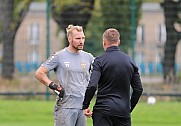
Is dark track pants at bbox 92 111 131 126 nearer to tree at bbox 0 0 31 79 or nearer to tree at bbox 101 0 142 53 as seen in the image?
tree at bbox 101 0 142 53

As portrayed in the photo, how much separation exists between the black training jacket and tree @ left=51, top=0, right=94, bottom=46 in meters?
15.5

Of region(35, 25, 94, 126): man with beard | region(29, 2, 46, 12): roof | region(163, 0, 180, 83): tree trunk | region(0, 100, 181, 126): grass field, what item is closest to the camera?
region(35, 25, 94, 126): man with beard

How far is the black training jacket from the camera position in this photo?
10188mm

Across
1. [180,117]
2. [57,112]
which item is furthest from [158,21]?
[57,112]

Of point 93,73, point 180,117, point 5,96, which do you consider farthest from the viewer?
point 5,96

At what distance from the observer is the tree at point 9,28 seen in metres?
25.3

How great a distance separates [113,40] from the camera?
33.4ft

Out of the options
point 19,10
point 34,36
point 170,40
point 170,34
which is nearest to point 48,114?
point 34,36

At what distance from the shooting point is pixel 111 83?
10.2m

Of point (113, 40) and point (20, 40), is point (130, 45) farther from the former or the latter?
point (113, 40)

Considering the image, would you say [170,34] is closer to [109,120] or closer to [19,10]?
[19,10]

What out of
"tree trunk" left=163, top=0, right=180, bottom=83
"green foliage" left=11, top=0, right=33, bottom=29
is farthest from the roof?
"tree trunk" left=163, top=0, right=180, bottom=83

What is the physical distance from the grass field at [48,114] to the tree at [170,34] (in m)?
3.92

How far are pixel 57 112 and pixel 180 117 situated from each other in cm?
901
